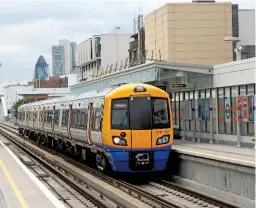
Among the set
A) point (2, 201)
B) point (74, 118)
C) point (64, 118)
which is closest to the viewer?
point (2, 201)

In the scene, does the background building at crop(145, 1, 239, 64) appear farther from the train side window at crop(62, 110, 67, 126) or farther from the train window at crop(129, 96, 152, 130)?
the train window at crop(129, 96, 152, 130)

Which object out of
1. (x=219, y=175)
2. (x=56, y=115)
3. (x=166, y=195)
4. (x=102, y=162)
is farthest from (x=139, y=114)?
(x=56, y=115)

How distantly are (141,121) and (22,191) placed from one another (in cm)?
415

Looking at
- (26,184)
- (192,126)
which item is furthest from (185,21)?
(26,184)

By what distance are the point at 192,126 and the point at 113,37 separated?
219 ft

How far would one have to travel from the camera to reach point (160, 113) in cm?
1509

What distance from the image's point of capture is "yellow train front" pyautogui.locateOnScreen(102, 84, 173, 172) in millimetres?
14477

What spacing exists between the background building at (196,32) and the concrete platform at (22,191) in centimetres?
3934

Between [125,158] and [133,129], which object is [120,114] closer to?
[133,129]

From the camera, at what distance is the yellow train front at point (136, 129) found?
14.5 meters

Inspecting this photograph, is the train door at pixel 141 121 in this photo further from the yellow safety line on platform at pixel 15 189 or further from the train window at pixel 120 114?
the yellow safety line on platform at pixel 15 189

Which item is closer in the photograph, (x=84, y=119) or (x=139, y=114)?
(x=139, y=114)

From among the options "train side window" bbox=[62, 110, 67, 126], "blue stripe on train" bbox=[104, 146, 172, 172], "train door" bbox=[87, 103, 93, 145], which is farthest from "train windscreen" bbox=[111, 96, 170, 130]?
"train side window" bbox=[62, 110, 67, 126]

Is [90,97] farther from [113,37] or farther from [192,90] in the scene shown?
[113,37]
